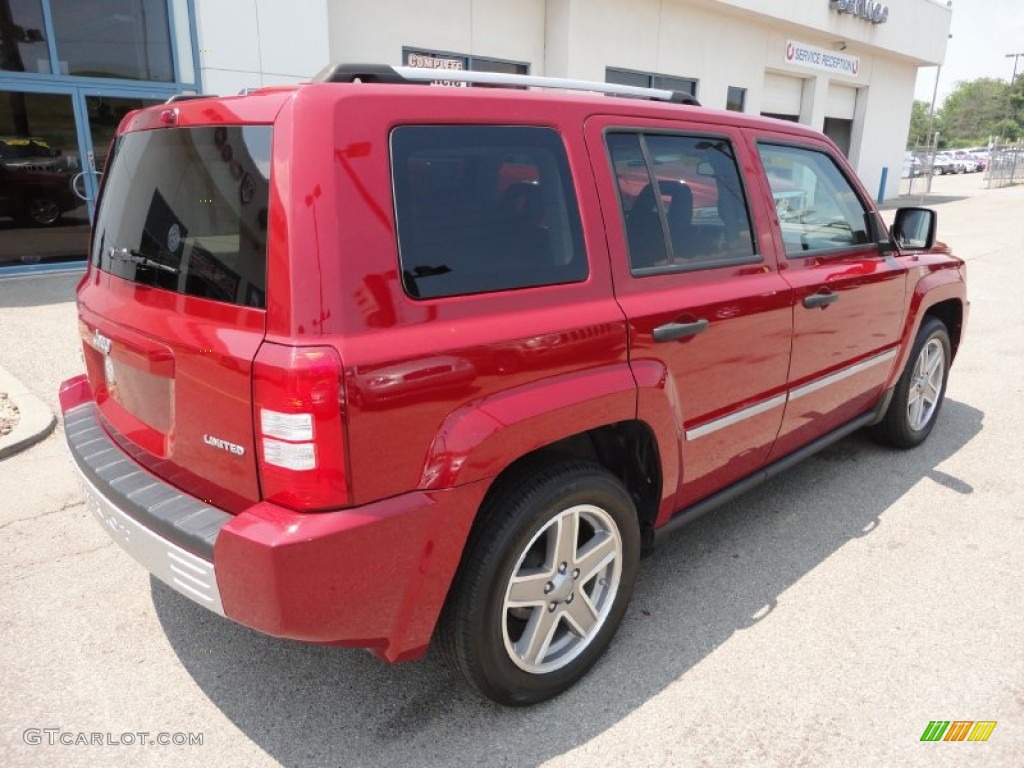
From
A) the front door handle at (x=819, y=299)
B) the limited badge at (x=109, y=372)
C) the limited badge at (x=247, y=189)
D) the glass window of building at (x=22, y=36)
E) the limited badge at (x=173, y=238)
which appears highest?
the glass window of building at (x=22, y=36)

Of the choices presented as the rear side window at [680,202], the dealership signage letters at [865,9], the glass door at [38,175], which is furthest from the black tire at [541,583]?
the dealership signage letters at [865,9]

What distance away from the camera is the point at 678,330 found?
261cm

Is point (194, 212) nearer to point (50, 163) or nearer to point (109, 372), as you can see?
point (109, 372)

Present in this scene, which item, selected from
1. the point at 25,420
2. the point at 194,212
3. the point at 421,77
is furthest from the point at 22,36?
the point at 421,77

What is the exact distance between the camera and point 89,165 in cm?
923

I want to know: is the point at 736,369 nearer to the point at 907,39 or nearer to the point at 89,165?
the point at 89,165

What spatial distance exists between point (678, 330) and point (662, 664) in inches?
47.2

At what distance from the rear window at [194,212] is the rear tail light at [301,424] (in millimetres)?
213

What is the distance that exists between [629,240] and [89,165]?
29.5ft

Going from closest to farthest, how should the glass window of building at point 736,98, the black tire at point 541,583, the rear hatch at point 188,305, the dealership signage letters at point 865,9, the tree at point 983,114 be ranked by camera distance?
the rear hatch at point 188,305 → the black tire at point 541,583 → the glass window of building at point 736,98 → the dealership signage letters at point 865,9 → the tree at point 983,114

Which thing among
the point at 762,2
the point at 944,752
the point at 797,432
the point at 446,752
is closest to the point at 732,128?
the point at 797,432

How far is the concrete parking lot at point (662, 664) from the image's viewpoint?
2311 millimetres

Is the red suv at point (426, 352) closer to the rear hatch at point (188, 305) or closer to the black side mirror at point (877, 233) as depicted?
the rear hatch at point (188, 305)

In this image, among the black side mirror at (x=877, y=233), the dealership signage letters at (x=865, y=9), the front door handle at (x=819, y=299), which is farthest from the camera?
the dealership signage letters at (x=865, y=9)
